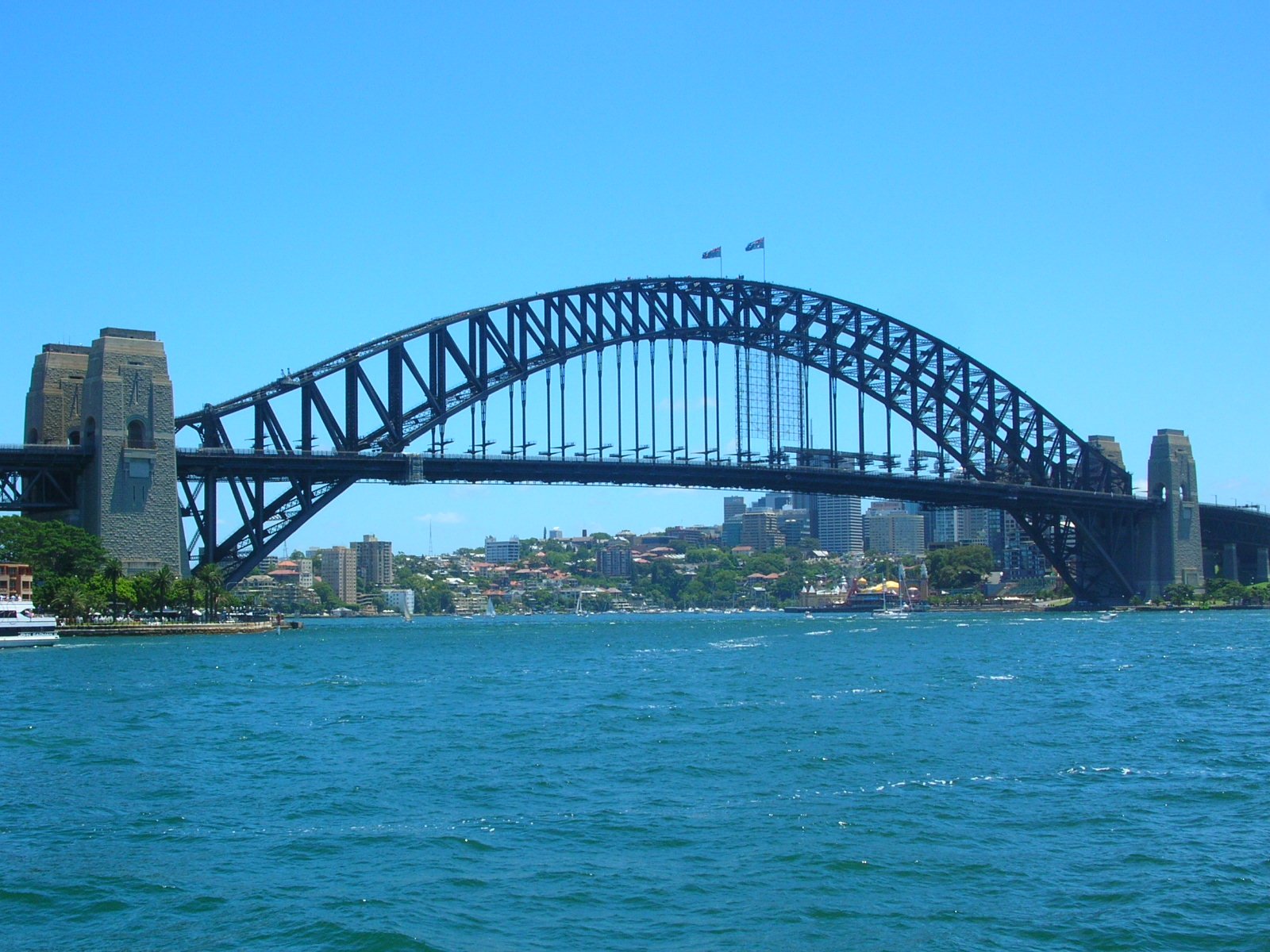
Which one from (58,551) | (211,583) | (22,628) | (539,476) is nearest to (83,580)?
(58,551)

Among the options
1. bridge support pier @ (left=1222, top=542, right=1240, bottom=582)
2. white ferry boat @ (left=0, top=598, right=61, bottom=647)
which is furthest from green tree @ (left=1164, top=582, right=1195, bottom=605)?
white ferry boat @ (left=0, top=598, right=61, bottom=647)

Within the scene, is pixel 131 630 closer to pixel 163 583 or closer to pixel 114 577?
pixel 163 583

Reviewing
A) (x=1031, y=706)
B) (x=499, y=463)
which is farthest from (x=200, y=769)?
(x=499, y=463)

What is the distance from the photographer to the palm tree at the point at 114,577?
232 feet

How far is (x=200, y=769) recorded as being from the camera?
26719 mm

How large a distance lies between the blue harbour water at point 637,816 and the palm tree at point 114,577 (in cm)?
2775

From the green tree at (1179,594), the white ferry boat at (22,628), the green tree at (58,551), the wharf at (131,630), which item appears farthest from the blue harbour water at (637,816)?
the green tree at (1179,594)

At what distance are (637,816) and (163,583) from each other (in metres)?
55.0

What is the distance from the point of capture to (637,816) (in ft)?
71.9

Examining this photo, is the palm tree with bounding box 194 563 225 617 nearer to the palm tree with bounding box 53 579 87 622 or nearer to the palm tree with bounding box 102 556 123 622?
the palm tree with bounding box 102 556 123 622

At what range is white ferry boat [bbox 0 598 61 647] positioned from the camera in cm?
6197

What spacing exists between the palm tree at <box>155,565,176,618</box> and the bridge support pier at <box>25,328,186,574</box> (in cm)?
58

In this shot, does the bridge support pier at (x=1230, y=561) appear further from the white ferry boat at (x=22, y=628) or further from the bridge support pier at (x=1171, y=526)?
the white ferry boat at (x=22, y=628)

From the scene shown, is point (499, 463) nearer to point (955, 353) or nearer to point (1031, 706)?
point (955, 353)
